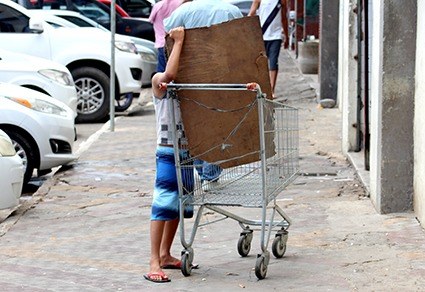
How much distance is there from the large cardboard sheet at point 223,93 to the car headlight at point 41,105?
16.5 feet

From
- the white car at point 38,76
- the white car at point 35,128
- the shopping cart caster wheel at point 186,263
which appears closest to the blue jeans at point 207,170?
the shopping cart caster wheel at point 186,263

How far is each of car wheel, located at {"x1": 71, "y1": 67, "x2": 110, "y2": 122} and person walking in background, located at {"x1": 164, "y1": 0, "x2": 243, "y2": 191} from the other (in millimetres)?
10442

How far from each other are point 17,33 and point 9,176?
27.7 feet

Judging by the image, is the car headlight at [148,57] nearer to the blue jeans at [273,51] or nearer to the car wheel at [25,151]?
the blue jeans at [273,51]

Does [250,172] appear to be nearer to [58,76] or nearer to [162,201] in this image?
[162,201]

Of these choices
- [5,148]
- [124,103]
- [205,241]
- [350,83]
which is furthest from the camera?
[124,103]

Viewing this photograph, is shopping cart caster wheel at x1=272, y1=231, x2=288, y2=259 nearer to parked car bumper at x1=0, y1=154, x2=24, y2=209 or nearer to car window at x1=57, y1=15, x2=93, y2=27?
parked car bumper at x1=0, y1=154, x2=24, y2=209

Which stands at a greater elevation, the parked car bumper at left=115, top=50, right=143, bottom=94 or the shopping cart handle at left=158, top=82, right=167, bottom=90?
the shopping cart handle at left=158, top=82, right=167, bottom=90

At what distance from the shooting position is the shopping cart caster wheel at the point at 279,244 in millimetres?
7895

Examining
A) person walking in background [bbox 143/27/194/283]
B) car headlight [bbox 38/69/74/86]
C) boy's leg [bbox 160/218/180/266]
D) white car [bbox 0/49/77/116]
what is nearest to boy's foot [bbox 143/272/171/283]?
person walking in background [bbox 143/27/194/283]

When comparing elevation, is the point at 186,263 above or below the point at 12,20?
below

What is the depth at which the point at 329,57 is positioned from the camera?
18.1 metres

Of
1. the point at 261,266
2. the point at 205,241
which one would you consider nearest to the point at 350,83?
the point at 205,241

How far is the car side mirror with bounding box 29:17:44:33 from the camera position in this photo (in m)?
17.4
